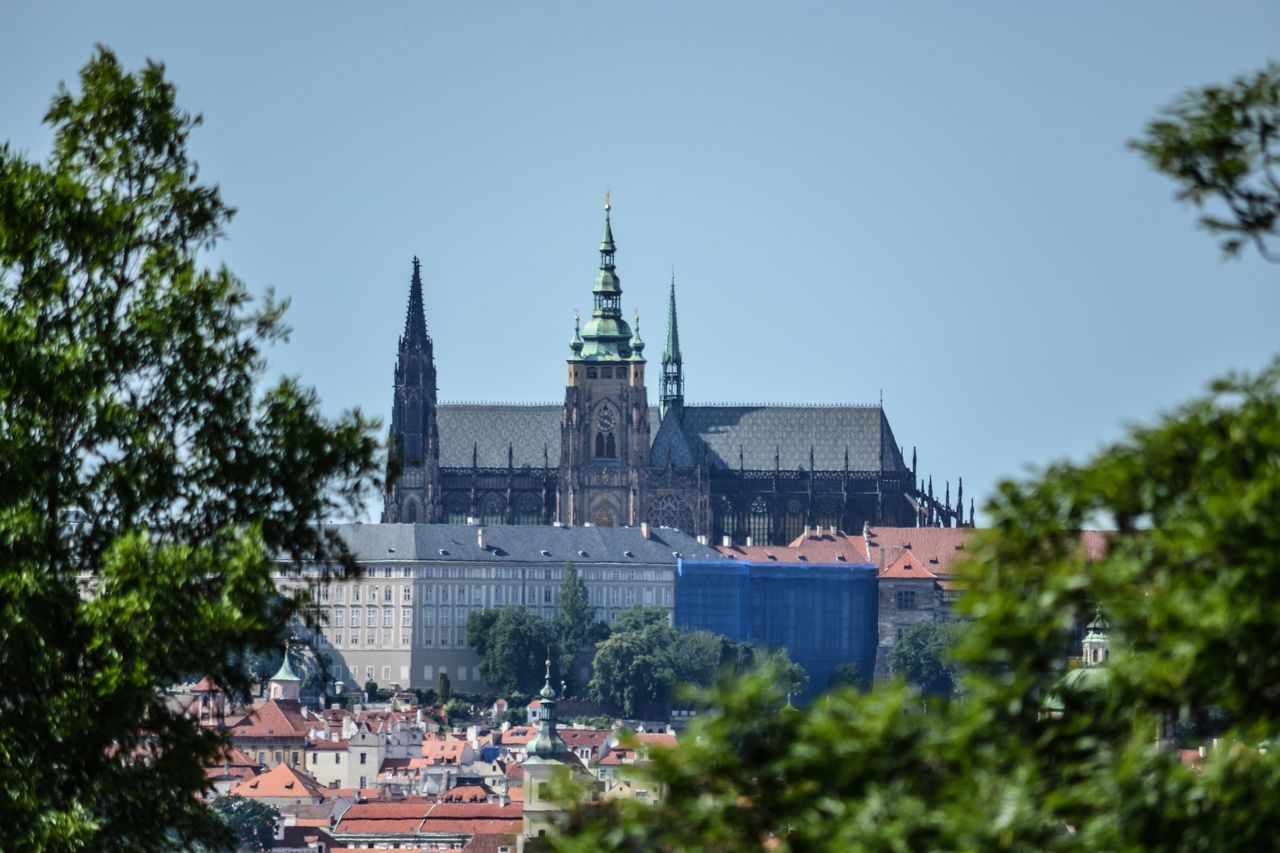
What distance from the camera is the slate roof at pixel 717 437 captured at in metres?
182

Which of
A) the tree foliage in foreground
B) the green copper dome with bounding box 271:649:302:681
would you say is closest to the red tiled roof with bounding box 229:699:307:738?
the green copper dome with bounding box 271:649:302:681

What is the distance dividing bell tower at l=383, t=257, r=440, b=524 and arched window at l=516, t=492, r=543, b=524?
4.46 metres

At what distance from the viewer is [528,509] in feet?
598

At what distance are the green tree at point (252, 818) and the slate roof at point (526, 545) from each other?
1874 inches

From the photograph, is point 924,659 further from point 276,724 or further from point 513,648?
point 276,724

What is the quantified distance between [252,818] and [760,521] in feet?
201

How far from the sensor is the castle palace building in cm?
18012

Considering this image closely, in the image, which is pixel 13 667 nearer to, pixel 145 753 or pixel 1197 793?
pixel 145 753

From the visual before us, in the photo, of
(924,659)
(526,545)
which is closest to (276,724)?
(526,545)

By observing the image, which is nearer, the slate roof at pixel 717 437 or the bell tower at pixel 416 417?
the bell tower at pixel 416 417

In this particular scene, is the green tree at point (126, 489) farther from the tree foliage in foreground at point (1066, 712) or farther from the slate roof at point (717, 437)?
the slate roof at point (717, 437)

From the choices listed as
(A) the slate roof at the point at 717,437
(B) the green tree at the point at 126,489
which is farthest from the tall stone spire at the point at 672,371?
(B) the green tree at the point at 126,489

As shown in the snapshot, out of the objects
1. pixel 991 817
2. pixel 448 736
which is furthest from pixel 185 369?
pixel 448 736

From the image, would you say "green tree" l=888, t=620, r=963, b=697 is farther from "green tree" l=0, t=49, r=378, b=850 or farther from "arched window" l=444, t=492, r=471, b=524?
"green tree" l=0, t=49, r=378, b=850
